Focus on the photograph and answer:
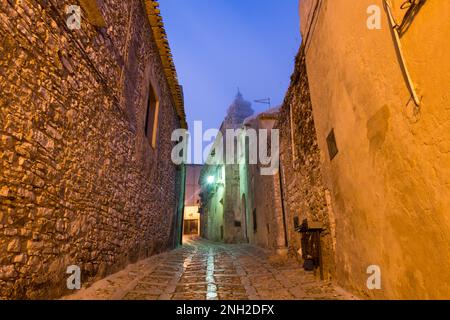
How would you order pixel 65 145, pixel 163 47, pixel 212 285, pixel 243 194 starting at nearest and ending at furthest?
pixel 65 145 → pixel 212 285 → pixel 163 47 → pixel 243 194

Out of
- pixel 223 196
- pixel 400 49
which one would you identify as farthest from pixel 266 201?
pixel 223 196

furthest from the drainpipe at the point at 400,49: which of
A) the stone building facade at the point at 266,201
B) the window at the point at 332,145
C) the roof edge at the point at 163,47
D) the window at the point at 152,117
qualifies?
the window at the point at 152,117

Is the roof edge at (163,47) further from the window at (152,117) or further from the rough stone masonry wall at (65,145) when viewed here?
the window at (152,117)

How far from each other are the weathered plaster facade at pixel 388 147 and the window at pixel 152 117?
515 cm

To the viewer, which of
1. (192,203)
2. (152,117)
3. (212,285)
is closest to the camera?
(212,285)

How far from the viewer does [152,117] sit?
7.98 meters

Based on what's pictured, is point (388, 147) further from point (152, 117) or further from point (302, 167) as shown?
point (152, 117)

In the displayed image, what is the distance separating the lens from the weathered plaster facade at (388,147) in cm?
182

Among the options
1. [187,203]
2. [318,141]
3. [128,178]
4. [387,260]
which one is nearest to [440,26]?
[387,260]

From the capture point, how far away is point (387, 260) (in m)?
2.51

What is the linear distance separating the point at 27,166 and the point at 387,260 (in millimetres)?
3699

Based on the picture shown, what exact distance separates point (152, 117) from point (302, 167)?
4.83 meters

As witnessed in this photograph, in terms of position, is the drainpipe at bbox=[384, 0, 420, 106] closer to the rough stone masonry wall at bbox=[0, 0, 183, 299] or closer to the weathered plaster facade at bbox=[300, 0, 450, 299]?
the weathered plaster facade at bbox=[300, 0, 450, 299]

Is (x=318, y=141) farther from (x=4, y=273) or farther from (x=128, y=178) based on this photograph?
(x=4, y=273)
